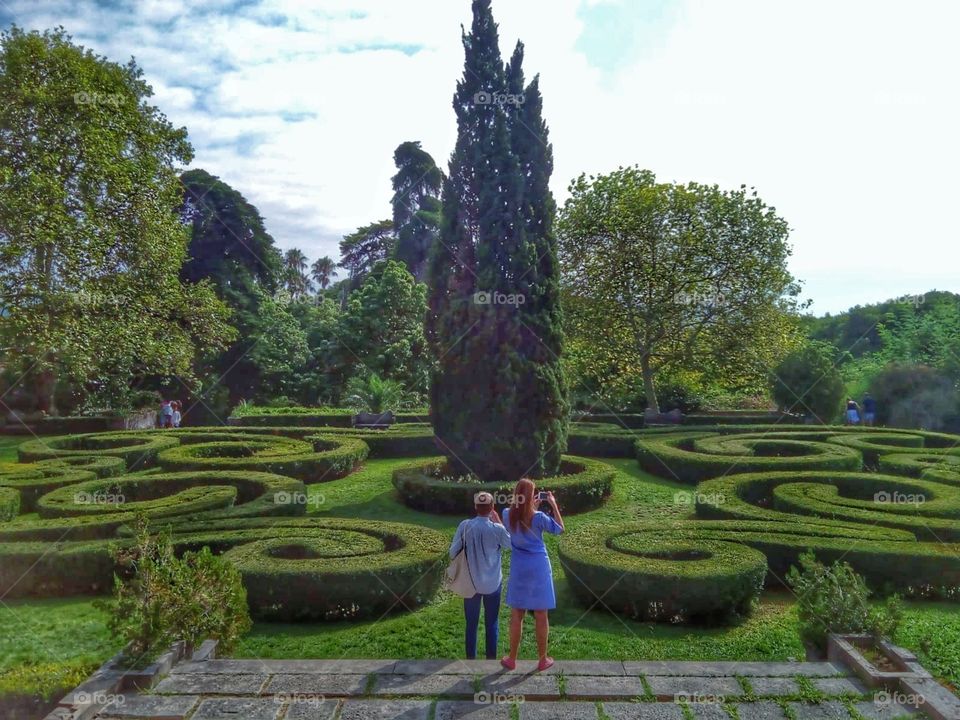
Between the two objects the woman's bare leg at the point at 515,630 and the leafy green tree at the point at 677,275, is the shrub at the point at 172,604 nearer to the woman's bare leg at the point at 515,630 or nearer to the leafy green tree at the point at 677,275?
the woman's bare leg at the point at 515,630

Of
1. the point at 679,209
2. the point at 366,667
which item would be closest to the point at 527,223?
the point at 366,667

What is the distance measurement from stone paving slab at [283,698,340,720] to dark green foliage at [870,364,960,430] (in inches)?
925

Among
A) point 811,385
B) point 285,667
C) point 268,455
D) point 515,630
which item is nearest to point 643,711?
point 515,630

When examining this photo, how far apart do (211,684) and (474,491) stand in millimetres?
6564

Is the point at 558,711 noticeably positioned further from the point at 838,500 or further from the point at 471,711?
the point at 838,500

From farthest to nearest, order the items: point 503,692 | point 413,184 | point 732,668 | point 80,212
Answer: point 413,184, point 80,212, point 732,668, point 503,692

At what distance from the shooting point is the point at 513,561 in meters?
5.83

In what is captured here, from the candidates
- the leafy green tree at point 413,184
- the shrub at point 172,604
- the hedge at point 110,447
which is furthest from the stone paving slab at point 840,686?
the leafy green tree at point 413,184

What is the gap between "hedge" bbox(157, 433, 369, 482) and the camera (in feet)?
45.9

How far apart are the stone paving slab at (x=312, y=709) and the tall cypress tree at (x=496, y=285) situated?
790cm

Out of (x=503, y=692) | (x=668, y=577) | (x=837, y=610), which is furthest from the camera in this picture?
(x=668, y=577)

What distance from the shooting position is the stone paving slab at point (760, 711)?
15.0ft

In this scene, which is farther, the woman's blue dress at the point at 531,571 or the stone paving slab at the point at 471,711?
the woman's blue dress at the point at 531,571

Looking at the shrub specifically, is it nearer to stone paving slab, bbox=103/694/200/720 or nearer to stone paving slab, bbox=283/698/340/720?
stone paving slab, bbox=103/694/200/720
